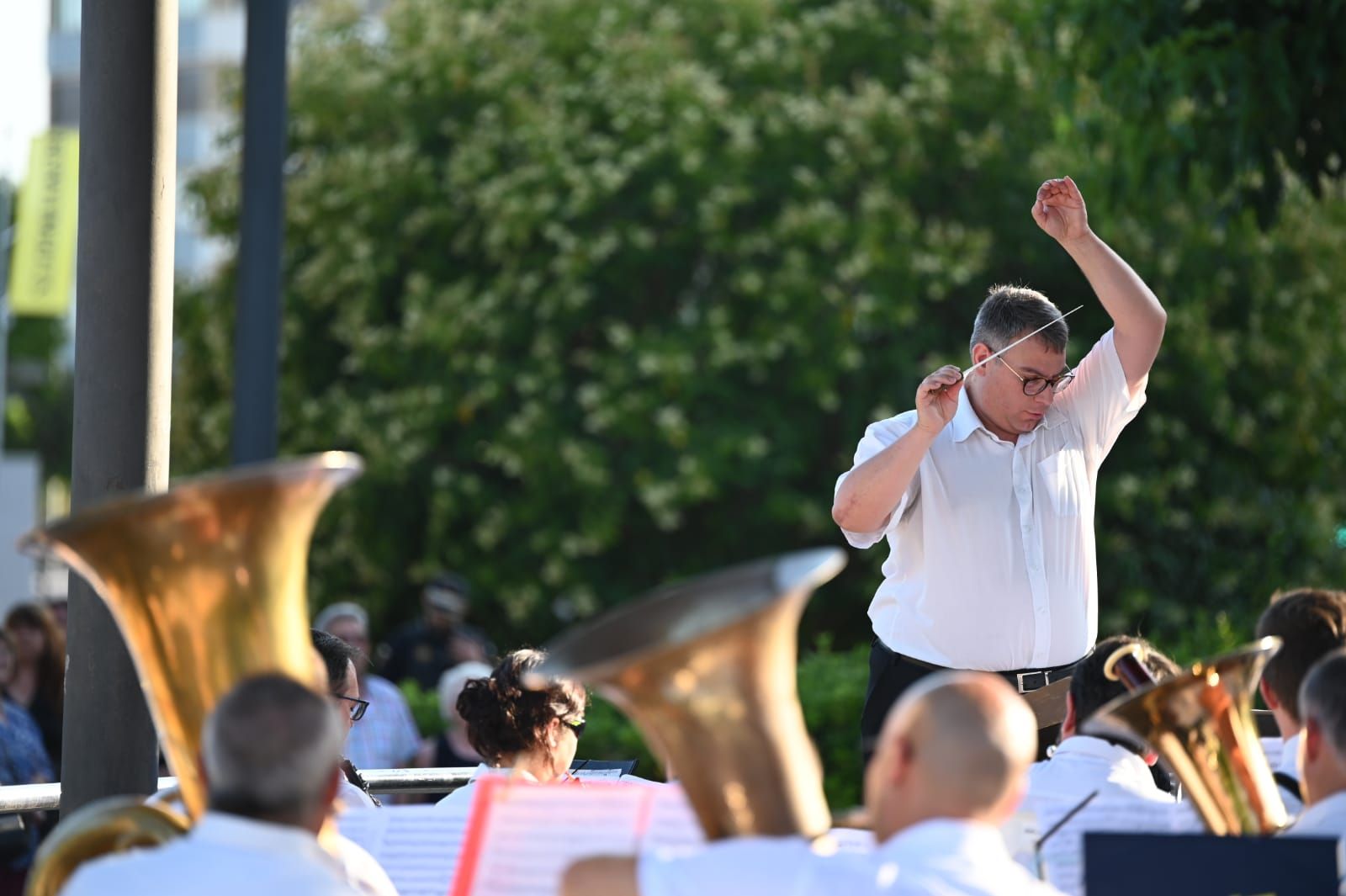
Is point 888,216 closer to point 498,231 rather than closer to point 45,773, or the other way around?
point 498,231

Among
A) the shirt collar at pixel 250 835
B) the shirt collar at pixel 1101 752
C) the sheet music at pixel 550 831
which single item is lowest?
the shirt collar at pixel 1101 752

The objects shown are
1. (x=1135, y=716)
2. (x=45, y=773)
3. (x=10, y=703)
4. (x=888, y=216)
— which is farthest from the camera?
(x=888, y=216)

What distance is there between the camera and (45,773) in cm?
692

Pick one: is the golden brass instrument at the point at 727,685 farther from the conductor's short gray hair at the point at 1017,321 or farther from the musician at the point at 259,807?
the conductor's short gray hair at the point at 1017,321

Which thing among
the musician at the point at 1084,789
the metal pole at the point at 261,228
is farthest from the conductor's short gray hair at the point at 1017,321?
the metal pole at the point at 261,228

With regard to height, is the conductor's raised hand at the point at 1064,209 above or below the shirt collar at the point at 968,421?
above

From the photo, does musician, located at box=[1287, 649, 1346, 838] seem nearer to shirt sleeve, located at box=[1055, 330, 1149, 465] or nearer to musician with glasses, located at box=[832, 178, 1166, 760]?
musician with glasses, located at box=[832, 178, 1166, 760]

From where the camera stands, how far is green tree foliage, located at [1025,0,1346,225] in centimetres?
636

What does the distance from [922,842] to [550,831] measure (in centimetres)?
59

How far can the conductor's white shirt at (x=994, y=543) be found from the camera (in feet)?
15.5

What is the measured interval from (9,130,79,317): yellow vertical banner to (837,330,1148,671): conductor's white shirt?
14658mm

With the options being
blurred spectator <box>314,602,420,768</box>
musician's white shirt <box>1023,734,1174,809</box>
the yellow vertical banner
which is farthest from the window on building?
musician's white shirt <box>1023,734,1174,809</box>

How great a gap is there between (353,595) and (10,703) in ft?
→ 21.3

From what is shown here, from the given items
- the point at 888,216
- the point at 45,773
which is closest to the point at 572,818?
the point at 45,773
